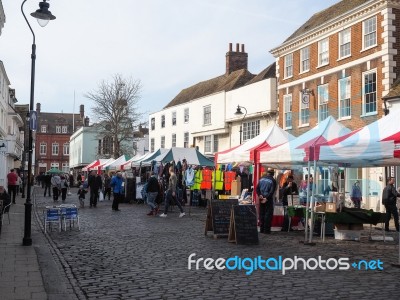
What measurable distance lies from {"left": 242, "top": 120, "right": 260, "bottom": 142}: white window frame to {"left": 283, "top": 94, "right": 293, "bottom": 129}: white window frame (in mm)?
3556

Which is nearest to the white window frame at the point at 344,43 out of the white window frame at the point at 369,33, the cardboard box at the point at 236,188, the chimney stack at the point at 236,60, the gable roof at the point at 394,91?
the white window frame at the point at 369,33

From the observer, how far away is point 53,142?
102 m

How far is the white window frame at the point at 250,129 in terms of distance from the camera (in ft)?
111

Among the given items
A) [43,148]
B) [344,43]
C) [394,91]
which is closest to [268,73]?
[344,43]

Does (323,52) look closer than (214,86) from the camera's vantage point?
Yes

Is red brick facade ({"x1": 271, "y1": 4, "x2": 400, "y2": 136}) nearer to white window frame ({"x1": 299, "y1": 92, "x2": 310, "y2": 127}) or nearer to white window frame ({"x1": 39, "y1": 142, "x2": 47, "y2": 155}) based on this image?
white window frame ({"x1": 299, "y1": 92, "x2": 310, "y2": 127})

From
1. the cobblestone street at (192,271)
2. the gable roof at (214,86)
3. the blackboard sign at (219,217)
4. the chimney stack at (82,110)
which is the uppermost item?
the chimney stack at (82,110)

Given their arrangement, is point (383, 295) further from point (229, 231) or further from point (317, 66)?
point (317, 66)

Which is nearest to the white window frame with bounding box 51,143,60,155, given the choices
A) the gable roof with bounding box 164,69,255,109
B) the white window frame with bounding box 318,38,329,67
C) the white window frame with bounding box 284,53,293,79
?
the gable roof with bounding box 164,69,255,109

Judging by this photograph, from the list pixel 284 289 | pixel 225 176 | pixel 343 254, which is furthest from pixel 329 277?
pixel 225 176

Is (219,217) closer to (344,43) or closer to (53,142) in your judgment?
(344,43)

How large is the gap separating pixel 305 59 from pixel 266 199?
1743 centimetres

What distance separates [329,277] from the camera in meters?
7.52

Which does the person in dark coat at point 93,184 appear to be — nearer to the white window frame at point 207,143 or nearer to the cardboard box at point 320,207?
the cardboard box at point 320,207
